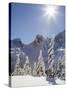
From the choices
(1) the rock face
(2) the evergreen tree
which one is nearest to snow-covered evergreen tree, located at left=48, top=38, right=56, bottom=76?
(1) the rock face

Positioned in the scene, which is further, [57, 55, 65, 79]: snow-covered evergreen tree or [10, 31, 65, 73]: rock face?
[57, 55, 65, 79]: snow-covered evergreen tree

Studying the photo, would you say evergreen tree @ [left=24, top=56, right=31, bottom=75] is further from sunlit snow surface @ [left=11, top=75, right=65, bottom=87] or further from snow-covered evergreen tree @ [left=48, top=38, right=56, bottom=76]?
snow-covered evergreen tree @ [left=48, top=38, right=56, bottom=76]

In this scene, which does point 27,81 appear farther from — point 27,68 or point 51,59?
point 51,59

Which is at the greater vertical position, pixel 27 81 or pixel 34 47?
pixel 34 47

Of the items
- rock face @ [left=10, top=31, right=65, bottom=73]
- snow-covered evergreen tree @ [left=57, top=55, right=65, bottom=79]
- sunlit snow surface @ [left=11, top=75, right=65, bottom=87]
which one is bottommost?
sunlit snow surface @ [left=11, top=75, right=65, bottom=87]

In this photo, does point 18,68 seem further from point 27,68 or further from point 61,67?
point 61,67

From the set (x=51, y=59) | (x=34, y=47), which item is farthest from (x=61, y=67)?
(x=34, y=47)

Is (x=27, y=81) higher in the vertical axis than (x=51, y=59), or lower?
lower

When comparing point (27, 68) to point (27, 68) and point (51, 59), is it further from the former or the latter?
point (51, 59)

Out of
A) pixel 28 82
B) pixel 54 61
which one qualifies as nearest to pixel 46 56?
pixel 54 61

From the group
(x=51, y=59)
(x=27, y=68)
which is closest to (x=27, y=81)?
(x=27, y=68)
